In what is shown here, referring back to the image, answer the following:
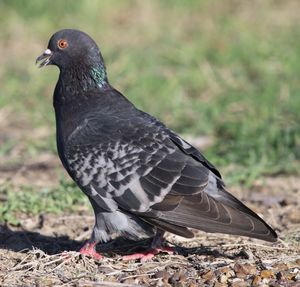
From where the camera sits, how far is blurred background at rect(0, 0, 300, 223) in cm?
879

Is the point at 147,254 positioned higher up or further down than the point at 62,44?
further down

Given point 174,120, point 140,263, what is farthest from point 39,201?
point 174,120

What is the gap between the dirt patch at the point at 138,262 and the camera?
5.47 m

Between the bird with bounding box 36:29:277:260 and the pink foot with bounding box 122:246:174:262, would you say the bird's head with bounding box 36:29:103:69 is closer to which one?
the bird with bounding box 36:29:277:260

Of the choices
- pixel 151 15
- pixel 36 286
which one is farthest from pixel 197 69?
pixel 36 286

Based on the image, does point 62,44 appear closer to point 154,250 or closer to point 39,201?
point 39,201

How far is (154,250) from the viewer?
616cm

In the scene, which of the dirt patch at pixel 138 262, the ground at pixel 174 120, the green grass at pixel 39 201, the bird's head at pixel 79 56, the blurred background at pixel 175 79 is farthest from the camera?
the blurred background at pixel 175 79

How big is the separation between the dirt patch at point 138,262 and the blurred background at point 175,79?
0.35 m

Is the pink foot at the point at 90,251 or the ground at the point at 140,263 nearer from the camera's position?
the ground at the point at 140,263

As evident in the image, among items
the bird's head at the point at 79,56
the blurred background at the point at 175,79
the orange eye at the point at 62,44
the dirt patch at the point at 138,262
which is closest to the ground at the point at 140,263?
the dirt patch at the point at 138,262

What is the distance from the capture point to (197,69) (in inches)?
477

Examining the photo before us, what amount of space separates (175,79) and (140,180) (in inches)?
226

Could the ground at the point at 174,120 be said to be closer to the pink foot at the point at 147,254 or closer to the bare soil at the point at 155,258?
the bare soil at the point at 155,258
